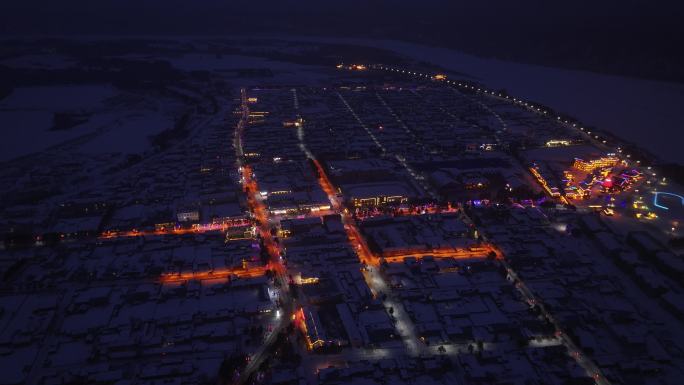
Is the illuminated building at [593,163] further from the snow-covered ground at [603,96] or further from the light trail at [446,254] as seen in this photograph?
the light trail at [446,254]

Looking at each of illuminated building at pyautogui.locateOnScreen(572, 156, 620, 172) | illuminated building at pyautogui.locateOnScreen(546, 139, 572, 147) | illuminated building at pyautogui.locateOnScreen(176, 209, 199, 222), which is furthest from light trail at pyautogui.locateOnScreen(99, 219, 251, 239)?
illuminated building at pyautogui.locateOnScreen(546, 139, 572, 147)

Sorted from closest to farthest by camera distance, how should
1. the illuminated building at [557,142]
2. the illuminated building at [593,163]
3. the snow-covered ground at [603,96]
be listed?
1. the illuminated building at [593,163]
2. the illuminated building at [557,142]
3. the snow-covered ground at [603,96]

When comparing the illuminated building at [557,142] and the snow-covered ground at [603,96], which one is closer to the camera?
the illuminated building at [557,142]

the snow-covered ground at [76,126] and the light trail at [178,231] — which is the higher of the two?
the light trail at [178,231]

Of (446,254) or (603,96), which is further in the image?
(603,96)

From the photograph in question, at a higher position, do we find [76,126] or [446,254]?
[446,254]

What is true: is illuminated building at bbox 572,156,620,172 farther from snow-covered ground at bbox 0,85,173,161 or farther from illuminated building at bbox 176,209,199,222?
snow-covered ground at bbox 0,85,173,161

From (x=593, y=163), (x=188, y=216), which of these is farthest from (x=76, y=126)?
(x=593, y=163)

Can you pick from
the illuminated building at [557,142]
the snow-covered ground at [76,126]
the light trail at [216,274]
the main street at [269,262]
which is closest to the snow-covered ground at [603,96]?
the illuminated building at [557,142]

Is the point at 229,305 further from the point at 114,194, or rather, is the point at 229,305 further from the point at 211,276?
the point at 114,194

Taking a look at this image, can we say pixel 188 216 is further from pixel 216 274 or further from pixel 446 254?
pixel 446 254
